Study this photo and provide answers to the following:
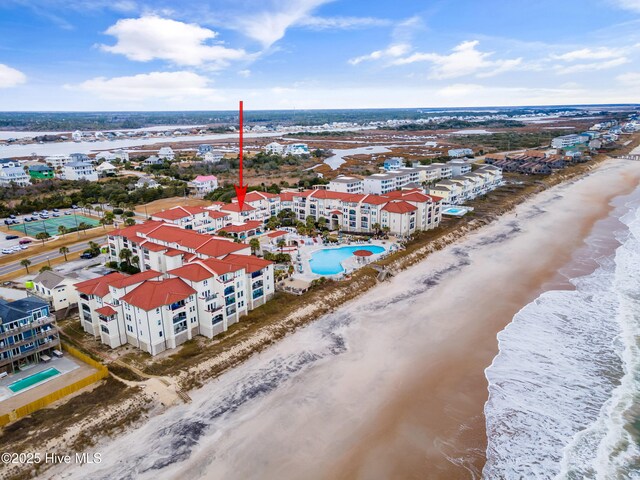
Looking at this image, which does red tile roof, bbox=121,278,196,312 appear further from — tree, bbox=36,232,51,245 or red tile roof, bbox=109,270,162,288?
tree, bbox=36,232,51,245

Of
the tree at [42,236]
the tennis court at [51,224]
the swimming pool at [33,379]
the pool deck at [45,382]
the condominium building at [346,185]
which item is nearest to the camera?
the pool deck at [45,382]

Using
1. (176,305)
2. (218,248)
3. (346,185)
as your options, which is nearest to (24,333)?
(176,305)

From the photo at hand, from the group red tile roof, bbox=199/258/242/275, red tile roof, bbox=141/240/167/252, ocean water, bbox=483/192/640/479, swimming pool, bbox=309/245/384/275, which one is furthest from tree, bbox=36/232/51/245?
ocean water, bbox=483/192/640/479

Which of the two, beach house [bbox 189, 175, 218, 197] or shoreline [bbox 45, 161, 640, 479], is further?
beach house [bbox 189, 175, 218, 197]

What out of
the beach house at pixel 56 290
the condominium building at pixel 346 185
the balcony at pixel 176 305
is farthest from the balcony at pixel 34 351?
the condominium building at pixel 346 185

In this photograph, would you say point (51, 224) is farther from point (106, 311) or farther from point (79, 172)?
point (106, 311)

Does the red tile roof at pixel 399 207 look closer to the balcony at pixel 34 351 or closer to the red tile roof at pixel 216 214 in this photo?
the red tile roof at pixel 216 214

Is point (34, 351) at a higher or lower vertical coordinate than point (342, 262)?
higher
